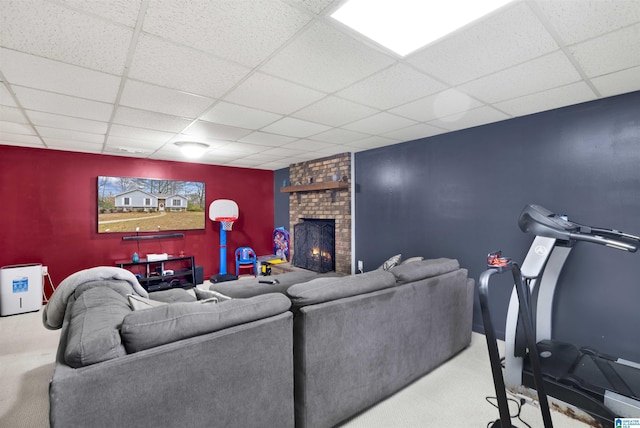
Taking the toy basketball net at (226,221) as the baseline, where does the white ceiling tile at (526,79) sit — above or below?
above

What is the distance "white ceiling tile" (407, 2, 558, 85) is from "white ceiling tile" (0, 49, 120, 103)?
223cm

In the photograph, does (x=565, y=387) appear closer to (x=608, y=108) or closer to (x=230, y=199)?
(x=608, y=108)

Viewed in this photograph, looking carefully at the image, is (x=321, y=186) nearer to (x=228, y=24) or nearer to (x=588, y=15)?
(x=228, y=24)

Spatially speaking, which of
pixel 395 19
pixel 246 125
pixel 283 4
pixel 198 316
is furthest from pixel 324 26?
pixel 246 125

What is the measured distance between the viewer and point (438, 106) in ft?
9.11

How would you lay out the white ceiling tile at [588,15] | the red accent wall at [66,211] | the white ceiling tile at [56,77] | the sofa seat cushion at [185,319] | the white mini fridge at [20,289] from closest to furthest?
the sofa seat cushion at [185,319] < the white ceiling tile at [588,15] < the white ceiling tile at [56,77] < the white mini fridge at [20,289] < the red accent wall at [66,211]

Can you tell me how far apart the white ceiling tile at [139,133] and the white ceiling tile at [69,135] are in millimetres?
337

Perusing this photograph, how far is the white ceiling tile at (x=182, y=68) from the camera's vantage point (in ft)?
5.86

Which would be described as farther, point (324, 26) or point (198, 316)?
point (324, 26)

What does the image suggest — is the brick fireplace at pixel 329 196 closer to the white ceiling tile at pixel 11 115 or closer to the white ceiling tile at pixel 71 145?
the white ceiling tile at pixel 71 145

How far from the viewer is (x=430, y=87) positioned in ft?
7.74

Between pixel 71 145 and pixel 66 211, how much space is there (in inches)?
42.7

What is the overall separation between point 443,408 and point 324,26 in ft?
8.42

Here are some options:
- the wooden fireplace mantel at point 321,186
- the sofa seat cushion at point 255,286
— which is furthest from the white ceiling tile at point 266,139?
the sofa seat cushion at point 255,286
